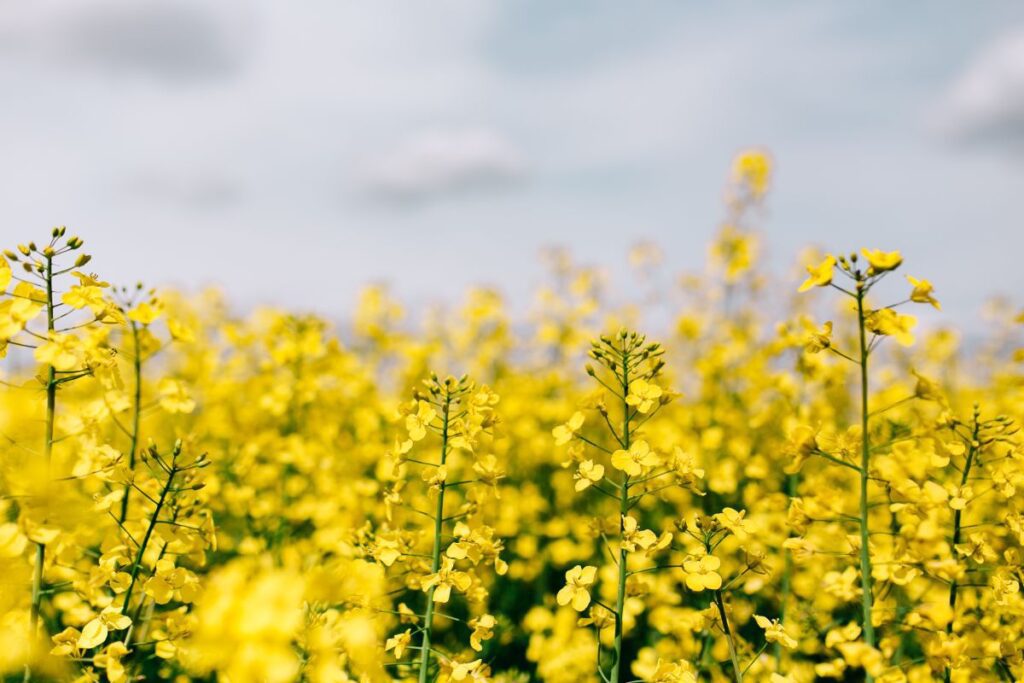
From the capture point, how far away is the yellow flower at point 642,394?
215 cm

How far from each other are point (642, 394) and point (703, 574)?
507 mm

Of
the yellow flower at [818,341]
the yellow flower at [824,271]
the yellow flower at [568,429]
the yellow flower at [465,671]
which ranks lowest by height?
the yellow flower at [465,671]

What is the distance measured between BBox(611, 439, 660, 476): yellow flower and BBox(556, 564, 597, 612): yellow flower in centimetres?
29

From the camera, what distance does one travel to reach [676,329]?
967 cm

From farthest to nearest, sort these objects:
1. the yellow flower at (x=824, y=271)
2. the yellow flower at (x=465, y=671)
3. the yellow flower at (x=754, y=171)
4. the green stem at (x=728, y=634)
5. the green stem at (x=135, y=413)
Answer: the yellow flower at (x=754, y=171), the green stem at (x=135, y=413), the green stem at (x=728, y=634), the yellow flower at (x=465, y=671), the yellow flower at (x=824, y=271)

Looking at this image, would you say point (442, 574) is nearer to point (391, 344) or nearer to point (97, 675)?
point (97, 675)

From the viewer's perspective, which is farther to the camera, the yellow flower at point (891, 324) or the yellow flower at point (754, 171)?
the yellow flower at point (754, 171)

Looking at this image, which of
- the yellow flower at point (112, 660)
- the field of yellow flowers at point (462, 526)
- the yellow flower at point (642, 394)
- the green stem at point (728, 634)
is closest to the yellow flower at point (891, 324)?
the field of yellow flowers at point (462, 526)

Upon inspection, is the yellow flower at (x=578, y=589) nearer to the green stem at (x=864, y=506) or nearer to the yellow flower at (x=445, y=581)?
the yellow flower at (x=445, y=581)

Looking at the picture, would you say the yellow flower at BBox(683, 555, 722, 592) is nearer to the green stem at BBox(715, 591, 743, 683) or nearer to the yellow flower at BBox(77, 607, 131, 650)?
the green stem at BBox(715, 591, 743, 683)

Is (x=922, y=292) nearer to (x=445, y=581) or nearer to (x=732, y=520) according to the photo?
(x=732, y=520)

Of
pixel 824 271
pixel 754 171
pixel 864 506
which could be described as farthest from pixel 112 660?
pixel 754 171

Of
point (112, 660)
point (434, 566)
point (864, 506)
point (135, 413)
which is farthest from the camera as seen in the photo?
point (135, 413)

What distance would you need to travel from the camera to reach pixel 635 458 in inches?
83.4
